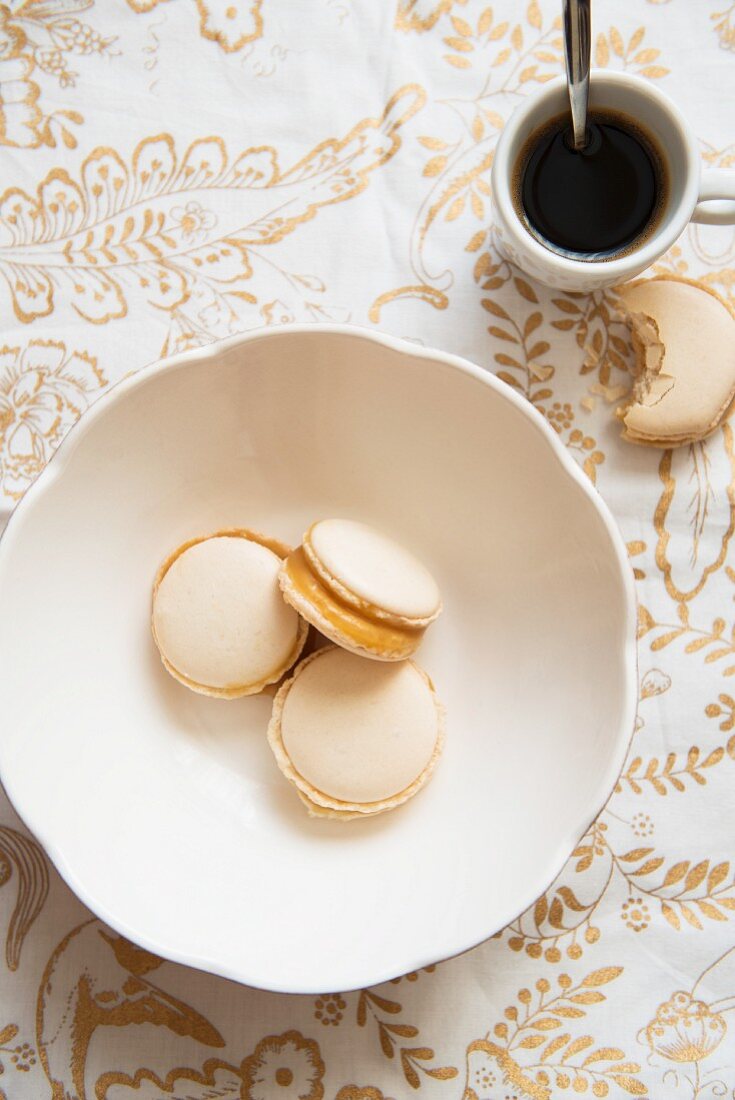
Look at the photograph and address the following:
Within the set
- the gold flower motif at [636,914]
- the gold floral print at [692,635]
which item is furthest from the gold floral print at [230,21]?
the gold flower motif at [636,914]

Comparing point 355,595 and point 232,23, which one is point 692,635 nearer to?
point 355,595

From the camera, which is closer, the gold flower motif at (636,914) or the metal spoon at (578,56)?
the metal spoon at (578,56)

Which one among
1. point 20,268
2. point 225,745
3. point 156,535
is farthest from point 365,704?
point 20,268

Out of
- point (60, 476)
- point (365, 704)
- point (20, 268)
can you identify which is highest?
point (20, 268)

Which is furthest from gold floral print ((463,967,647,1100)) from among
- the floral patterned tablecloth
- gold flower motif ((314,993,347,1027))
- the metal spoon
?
the metal spoon

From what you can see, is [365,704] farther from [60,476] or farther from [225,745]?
[60,476]

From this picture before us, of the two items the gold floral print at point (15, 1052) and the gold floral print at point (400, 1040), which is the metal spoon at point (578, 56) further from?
the gold floral print at point (15, 1052)

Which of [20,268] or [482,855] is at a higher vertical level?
[20,268]

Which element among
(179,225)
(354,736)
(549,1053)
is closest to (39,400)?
(179,225)
